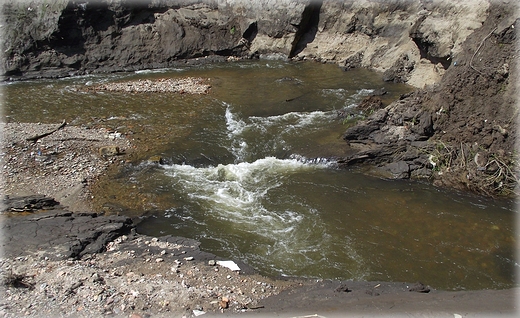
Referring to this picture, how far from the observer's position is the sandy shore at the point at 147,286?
235 inches

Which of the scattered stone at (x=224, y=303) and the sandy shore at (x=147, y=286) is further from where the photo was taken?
the scattered stone at (x=224, y=303)

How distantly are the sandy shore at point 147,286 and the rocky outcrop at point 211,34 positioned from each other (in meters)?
14.0

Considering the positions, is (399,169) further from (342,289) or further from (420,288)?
(342,289)

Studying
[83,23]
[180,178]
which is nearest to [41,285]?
[180,178]

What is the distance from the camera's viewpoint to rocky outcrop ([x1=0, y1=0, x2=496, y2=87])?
20734 millimetres

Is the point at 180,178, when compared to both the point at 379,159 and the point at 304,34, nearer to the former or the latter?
the point at 379,159

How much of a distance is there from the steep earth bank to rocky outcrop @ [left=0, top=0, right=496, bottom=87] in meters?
0.06

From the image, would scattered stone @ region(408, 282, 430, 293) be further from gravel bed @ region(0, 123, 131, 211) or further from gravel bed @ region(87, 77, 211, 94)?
gravel bed @ region(87, 77, 211, 94)

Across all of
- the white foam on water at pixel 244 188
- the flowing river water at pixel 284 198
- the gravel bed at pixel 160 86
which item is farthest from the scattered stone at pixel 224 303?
the gravel bed at pixel 160 86

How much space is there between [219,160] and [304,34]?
1580cm

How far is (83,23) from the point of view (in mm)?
22312

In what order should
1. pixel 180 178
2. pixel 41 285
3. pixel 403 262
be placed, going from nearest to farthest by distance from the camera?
pixel 41 285, pixel 403 262, pixel 180 178

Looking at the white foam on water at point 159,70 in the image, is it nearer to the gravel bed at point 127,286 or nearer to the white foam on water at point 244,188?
the white foam on water at point 244,188

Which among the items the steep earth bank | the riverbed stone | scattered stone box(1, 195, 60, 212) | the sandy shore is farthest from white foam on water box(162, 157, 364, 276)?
scattered stone box(1, 195, 60, 212)
